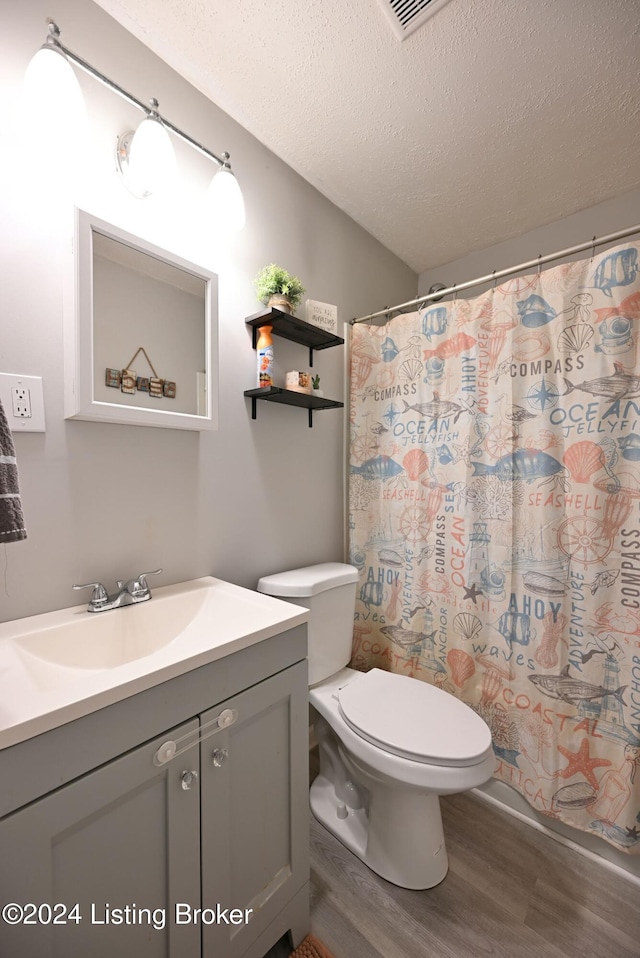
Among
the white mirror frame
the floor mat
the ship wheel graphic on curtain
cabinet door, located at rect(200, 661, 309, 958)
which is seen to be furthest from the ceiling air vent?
the floor mat

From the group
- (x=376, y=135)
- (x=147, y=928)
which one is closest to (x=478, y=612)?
(x=147, y=928)

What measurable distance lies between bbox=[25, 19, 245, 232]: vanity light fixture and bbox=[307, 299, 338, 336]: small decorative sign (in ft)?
1.41

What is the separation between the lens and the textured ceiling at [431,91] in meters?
1.06

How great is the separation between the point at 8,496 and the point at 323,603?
1021 mm

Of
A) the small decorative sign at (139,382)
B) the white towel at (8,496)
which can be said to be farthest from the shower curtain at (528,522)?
the white towel at (8,496)

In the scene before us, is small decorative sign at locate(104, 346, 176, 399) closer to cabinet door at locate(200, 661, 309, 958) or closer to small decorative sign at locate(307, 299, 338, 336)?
small decorative sign at locate(307, 299, 338, 336)

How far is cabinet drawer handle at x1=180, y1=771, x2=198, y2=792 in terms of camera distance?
75 cm

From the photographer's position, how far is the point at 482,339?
58.1 inches

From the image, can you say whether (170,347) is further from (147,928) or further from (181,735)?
(147,928)

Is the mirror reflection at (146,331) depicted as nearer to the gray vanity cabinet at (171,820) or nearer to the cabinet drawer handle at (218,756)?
the gray vanity cabinet at (171,820)

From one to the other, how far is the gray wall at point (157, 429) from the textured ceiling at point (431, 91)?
0.11 m

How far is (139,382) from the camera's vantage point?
3.62ft

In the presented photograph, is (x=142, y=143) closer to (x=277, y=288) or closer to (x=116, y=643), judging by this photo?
(x=277, y=288)

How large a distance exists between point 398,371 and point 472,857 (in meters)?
1.76
